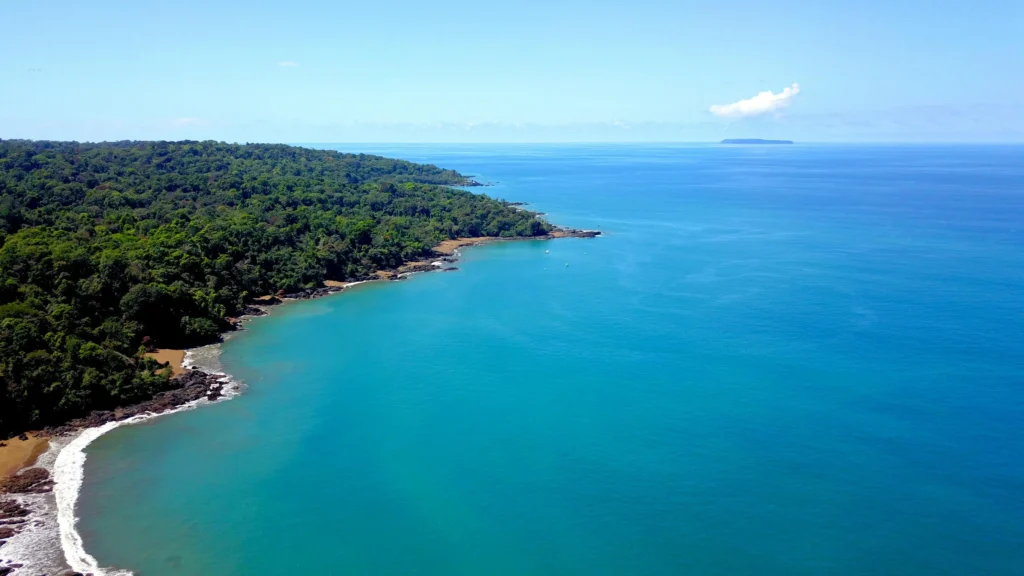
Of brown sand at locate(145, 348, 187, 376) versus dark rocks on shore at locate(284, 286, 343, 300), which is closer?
brown sand at locate(145, 348, 187, 376)

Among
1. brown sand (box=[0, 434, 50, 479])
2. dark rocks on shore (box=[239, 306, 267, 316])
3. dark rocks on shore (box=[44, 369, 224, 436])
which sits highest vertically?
dark rocks on shore (box=[239, 306, 267, 316])

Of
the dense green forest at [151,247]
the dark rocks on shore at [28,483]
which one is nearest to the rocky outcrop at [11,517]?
the dark rocks on shore at [28,483]

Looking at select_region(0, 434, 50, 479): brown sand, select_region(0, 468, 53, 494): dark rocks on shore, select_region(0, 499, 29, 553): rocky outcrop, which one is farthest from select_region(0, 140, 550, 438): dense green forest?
select_region(0, 499, 29, 553): rocky outcrop

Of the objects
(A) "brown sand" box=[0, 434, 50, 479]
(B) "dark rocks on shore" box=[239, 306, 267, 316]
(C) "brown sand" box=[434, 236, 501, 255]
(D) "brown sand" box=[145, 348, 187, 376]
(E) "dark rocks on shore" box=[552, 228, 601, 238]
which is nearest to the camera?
(A) "brown sand" box=[0, 434, 50, 479]

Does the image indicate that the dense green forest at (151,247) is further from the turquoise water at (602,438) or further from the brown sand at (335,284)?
the turquoise water at (602,438)

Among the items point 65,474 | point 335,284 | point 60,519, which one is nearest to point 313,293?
point 335,284

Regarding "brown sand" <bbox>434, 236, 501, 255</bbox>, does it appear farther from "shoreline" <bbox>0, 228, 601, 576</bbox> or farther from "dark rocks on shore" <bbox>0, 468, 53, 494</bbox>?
"dark rocks on shore" <bbox>0, 468, 53, 494</bbox>

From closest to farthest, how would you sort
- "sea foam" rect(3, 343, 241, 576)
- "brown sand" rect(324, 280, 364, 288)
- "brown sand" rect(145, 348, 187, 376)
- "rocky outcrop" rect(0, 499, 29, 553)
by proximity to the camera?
1. "sea foam" rect(3, 343, 241, 576)
2. "rocky outcrop" rect(0, 499, 29, 553)
3. "brown sand" rect(145, 348, 187, 376)
4. "brown sand" rect(324, 280, 364, 288)
